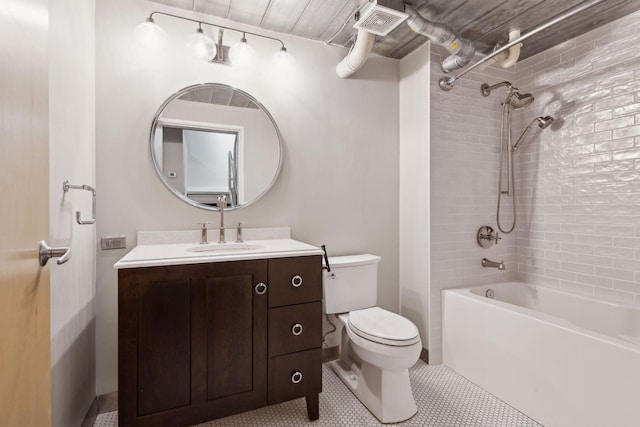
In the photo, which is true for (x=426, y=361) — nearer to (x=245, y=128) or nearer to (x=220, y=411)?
(x=220, y=411)

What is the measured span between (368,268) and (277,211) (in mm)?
745

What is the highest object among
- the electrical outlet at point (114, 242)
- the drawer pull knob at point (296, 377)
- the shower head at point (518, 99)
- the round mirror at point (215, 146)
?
the shower head at point (518, 99)

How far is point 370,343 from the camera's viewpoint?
1.74 meters

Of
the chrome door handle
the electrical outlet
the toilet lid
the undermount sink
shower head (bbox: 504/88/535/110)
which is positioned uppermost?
shower head (bbox: 504/88/535/110)

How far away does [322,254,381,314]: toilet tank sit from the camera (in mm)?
2082

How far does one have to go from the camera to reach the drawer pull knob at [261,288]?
5.16 ft

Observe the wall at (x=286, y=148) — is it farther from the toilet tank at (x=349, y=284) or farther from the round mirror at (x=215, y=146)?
the toilet tank at (x=349, y=284)

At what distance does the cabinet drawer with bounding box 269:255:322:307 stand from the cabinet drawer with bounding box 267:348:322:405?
29 centimetres

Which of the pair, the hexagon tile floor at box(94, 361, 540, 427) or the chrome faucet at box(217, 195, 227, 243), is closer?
the hexagon tile floor at box(94, 361, 540, 427)

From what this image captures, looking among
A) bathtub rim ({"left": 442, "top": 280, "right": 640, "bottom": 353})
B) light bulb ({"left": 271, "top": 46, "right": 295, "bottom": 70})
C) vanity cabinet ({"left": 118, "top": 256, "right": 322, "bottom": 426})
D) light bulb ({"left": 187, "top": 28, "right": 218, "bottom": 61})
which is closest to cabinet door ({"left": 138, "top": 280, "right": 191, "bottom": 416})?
vanity cabinet ({"left": 118, "top": 256, "right": 322, "bottom": 426})

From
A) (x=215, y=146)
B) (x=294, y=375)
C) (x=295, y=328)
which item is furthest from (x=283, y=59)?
(x=294, y=375)

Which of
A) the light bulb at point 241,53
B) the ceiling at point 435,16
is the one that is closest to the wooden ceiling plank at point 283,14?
the ceiling at point 435,16

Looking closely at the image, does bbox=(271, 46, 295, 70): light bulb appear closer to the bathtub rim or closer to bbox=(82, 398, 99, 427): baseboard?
the bathtub rim

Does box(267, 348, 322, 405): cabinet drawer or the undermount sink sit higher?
the undermount sink
